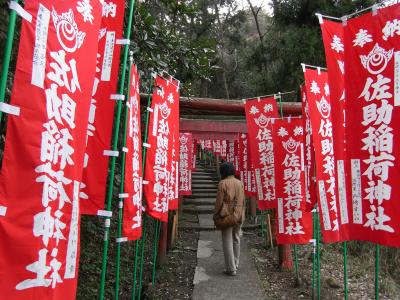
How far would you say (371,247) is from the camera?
10.1 meters

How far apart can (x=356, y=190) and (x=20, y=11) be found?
3001 millimetres

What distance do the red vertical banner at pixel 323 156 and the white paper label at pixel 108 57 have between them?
261 centimetres

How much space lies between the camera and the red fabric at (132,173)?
376 centimetres

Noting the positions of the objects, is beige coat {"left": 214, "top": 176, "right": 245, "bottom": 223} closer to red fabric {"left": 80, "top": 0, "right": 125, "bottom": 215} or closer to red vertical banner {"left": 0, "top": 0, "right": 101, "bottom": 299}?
red fabric {"left": 80, "top": 0, "right": 125, "bottom": 215}

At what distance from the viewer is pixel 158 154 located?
5.01 m

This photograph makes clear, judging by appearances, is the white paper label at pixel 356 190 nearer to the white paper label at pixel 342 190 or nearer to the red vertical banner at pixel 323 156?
the white paper label at pixel 342 190

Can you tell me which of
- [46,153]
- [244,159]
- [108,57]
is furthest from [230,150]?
[46,153]

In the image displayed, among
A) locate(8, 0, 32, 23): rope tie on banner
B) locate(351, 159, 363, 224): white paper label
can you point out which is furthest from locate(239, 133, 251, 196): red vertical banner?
locate(8, 0, 32, 23): rope tie on banner

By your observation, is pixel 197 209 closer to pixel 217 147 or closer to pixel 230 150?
pixel 230 150

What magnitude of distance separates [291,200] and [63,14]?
16.5 ft

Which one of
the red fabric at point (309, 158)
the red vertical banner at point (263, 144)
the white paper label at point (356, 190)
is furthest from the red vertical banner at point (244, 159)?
the white paper label at point (356, 190)

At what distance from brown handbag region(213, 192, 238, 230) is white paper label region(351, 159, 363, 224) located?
320 centimetres

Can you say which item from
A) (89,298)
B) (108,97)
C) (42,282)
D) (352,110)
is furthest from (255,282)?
(42,282)

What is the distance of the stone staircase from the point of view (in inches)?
469
